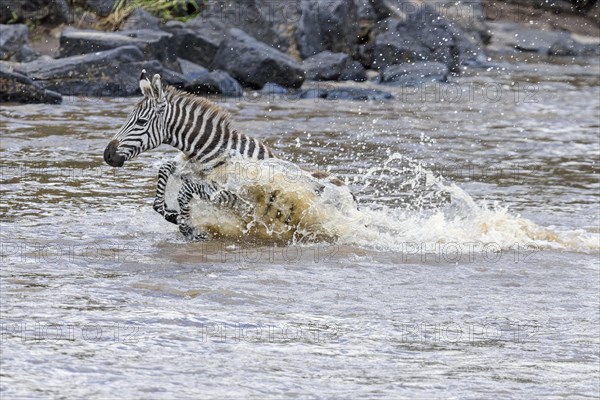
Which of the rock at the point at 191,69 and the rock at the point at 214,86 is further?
the rock at the point at 191,69

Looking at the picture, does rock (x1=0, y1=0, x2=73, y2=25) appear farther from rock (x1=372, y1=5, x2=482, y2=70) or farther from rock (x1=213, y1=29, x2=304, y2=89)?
rock (x1=372, y1=5, x2=482, y2=70)

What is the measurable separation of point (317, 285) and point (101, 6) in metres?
16.5

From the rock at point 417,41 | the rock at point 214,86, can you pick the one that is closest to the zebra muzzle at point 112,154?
the rock at point 214,86

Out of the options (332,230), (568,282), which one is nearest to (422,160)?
(332,230)

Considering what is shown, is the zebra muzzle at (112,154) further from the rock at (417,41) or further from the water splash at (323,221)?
the rock at (417,41)

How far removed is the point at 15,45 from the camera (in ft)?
69.7

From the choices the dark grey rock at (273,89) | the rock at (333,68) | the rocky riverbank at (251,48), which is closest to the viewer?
the rocky riverbank at (251,48)

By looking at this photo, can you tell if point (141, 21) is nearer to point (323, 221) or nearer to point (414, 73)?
point (414, 73)

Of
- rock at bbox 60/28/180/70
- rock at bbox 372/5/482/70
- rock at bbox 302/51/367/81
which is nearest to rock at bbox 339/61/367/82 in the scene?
rock at bbox 302/51/367/81

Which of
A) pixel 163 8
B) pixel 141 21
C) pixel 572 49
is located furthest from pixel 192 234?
pixel 572 49

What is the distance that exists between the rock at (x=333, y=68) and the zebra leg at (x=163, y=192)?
12.7 m

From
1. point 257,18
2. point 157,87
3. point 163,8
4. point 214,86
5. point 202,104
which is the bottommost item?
point 202,104

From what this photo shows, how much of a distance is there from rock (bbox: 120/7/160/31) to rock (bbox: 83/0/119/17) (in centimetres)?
64

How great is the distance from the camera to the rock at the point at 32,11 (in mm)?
23391
